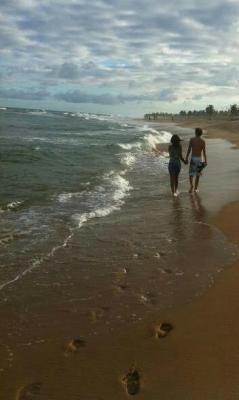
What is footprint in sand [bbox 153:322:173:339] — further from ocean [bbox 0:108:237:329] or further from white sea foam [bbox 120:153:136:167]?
white sea foam [bbox 120:153:136:167]

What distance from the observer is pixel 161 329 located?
4.78 metres

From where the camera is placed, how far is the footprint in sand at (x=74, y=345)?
4371mm

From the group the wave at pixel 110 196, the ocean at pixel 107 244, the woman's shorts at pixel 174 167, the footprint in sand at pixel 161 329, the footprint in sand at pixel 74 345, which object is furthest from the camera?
the woman's shorts at pixel 174 167

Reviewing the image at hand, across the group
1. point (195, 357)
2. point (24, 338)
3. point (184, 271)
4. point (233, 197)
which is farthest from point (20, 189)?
point (195, 357)

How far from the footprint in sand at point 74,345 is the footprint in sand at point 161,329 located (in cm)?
72

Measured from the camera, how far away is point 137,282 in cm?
605

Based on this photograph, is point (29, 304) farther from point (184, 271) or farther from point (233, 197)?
point (233, 197)

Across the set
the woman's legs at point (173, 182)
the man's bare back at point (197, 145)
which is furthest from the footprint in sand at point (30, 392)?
the man's bare back at point (197, 145)

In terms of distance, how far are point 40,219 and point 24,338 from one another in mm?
4845

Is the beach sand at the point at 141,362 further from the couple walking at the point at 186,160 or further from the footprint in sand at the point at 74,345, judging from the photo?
the couple walking at the point at 186,160

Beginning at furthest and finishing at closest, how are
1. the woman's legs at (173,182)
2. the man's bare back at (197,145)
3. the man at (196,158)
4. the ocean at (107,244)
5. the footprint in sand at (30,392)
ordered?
the man's bare back at (197,145) < the man at (196,158) < the woman's legs at (173,182) < the ocean at (107,244) < the footprint in sand at (30,392)

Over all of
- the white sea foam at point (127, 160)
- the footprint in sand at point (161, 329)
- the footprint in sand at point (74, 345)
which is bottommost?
the white sea foam at point (127, 160)

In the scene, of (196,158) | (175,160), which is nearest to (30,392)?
(175,160)

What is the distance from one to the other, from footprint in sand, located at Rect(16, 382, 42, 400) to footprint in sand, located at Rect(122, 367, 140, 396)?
693 mm
